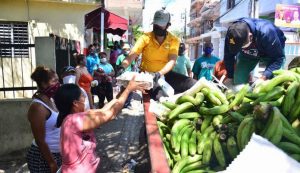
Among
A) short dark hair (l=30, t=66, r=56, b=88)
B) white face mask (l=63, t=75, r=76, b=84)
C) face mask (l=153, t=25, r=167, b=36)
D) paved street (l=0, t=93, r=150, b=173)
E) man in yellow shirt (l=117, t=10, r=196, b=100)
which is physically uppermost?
face mask (l=153, t=25, r=167, b=36)

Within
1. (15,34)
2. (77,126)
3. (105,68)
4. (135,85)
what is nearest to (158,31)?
(135,85)

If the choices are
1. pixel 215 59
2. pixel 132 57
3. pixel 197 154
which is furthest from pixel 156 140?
pixel 215 59

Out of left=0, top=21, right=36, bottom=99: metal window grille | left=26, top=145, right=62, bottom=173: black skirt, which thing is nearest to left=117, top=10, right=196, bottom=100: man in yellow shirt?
left=26, top=145, right=62, bottom=173: black skirt

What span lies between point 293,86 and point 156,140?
3.48 ft

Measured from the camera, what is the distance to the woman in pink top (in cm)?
262

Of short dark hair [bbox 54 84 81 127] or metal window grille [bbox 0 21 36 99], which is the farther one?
metal window grille [bbox 0 21 36 99]

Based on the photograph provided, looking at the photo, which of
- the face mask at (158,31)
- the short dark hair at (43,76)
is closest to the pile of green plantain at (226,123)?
the short dark hair at (43,76)

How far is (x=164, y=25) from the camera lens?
4.45 metres

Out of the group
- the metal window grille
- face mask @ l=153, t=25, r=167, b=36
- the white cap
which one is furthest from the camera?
the metal window grille

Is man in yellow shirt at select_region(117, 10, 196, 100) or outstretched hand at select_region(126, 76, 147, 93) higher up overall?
man in yellow shirt at select_region(117, 10, 196, 100)

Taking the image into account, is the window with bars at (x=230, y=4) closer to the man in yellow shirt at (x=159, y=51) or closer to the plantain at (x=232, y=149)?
→ the man in yellow shirt at (x=159, y=51)

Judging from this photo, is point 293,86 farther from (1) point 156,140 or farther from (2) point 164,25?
(2) point 164,25

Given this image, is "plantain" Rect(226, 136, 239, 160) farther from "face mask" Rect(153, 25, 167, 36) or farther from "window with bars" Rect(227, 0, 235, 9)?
"window with bars" Rect(227, 0, 235, 9)

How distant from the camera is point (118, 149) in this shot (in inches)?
255
